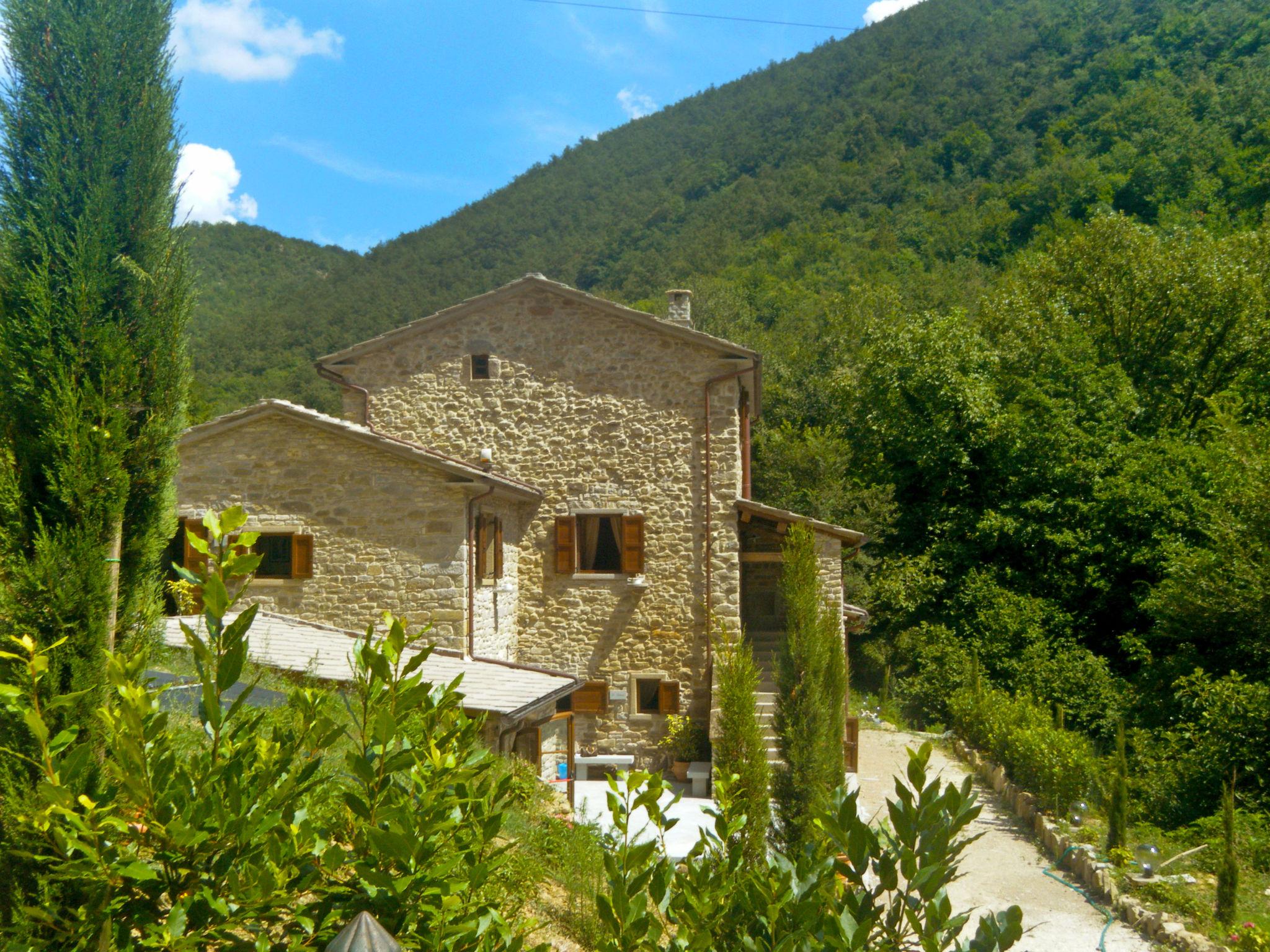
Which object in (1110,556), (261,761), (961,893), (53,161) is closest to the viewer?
(261,761)

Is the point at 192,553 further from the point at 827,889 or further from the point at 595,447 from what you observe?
the point at 827,889

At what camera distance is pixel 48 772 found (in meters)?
2.73

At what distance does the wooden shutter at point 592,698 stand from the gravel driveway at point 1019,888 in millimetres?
4372

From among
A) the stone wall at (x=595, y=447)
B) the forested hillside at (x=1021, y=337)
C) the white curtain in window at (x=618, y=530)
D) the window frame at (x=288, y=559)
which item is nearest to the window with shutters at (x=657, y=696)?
the stone wall at (x=595, y=447)

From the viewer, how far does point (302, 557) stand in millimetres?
13398

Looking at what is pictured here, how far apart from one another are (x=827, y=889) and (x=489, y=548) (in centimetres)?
1166

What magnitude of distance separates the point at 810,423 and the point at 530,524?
16.0 meters

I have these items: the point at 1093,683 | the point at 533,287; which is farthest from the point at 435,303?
the point at 1093,683

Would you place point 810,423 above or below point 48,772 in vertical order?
above

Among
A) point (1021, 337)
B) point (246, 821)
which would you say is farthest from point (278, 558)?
point (1021, 337)

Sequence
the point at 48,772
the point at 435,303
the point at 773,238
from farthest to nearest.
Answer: the point at 435,303, the point at 773,238, the point at 48,772

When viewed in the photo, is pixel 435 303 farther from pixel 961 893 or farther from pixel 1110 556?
pixel 961 893

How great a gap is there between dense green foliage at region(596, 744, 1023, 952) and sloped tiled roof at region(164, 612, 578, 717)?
18.9ft

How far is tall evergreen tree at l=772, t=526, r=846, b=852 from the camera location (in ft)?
33.7
